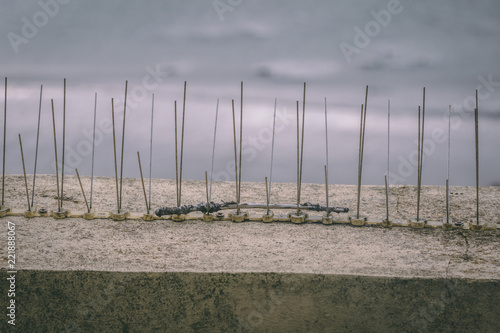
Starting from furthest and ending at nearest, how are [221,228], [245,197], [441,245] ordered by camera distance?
[245,197]
[221,228]
[441,245]

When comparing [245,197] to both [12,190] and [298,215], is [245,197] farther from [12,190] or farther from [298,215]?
[12,190]

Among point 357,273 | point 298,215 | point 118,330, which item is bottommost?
point 118,330

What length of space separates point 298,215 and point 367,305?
3.18 ft

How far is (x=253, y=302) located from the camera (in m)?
2.43

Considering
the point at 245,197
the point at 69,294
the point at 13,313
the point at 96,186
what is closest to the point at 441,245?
the point at 245,197

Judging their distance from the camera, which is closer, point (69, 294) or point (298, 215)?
point (69, 294)

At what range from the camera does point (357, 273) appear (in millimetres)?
2416

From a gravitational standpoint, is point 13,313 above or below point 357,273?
below

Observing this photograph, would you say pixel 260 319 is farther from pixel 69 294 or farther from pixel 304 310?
pixel 69 294

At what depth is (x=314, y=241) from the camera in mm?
2932

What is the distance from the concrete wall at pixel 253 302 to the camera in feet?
7.88

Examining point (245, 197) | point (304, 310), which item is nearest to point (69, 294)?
point (304, 310)

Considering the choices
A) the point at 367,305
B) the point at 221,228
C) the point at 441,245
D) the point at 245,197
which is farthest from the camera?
the point at 245,197

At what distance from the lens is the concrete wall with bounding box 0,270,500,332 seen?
7.88ft
